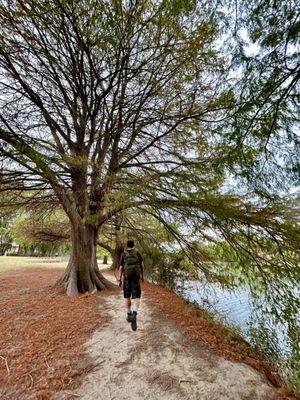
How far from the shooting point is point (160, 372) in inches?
113

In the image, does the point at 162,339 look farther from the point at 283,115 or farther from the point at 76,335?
the point at 283,115

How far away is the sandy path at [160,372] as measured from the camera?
2.54 m

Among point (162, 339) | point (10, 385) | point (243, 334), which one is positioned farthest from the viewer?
point (243, 334)

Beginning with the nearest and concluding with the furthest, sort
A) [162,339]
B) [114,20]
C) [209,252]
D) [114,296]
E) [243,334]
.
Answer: [114,20]
[162,339]
[243,334]
[209,252]
[114,296]

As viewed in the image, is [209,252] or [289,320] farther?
[209,252]

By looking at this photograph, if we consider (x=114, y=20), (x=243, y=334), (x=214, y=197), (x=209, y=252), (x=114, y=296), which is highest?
(x=114, y=20)

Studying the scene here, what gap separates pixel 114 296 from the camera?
6562 mm

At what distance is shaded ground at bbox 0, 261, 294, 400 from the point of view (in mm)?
2577

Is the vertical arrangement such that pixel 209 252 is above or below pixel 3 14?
below

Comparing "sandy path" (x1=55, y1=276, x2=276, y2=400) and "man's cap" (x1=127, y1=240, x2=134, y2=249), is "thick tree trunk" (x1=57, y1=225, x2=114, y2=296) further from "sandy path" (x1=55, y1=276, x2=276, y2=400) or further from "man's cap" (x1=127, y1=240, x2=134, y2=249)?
"sandy path" (x1=55, y1=276, x2=276, y2=400)

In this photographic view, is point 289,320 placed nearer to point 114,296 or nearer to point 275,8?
point 275,8

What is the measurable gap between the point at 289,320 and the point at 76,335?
344cm

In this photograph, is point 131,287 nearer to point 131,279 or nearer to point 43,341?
point 131,279

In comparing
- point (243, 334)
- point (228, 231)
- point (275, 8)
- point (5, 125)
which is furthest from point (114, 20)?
point (243, 334)
